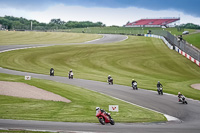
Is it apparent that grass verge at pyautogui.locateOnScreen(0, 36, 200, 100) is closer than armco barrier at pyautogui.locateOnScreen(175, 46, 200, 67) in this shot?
Yes

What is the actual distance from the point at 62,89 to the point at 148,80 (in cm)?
1583

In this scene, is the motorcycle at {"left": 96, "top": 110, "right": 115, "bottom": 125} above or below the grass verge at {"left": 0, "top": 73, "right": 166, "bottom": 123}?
above

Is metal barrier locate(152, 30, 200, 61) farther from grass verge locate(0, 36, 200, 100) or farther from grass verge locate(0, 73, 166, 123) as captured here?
grass verge locate(0, 73, 166, 123)

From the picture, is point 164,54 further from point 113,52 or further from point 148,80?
point 148,80

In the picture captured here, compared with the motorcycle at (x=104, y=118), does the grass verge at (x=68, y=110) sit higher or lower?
lower

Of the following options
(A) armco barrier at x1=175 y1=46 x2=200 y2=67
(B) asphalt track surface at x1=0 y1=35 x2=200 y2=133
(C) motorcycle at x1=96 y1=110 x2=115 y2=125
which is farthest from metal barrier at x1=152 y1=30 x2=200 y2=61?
Answer: (C) motorcycle at x1=96 y1=110 x2=115 y2=125

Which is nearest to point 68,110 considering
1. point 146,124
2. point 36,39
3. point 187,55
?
point 146,124

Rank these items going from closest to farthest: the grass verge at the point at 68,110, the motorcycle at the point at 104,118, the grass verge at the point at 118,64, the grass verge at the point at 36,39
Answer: the motorcycle at the point at 104,118, the grass verge at the point at 68,110, the grass verge at the point at 118,64, the grass verge at the point at 36,39

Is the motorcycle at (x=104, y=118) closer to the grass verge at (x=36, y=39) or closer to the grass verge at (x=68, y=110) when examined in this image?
the grass verge at (x=68, y=110)

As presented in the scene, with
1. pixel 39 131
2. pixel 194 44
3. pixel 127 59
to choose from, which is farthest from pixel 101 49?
pixel 39 131

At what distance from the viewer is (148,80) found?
46062mm

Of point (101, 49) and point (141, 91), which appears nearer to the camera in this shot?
point (141, 91)

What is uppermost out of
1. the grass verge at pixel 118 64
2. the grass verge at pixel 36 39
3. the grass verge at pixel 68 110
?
the grass verge at pixel 36 39

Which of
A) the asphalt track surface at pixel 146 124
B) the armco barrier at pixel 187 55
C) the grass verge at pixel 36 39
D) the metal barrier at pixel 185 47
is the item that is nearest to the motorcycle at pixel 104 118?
the asphalt track surface at pixel 146 124
